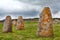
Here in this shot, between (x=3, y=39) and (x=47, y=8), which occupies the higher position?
(x=47, y=8)

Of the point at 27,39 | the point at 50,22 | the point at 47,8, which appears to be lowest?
the point at 27,39

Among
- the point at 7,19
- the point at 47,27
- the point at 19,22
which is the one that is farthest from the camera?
the point at 19,22

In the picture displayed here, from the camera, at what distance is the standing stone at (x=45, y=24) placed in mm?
26031

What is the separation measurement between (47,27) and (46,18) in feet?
3.58

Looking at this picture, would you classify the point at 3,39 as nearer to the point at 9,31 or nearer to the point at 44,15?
the point at 44,15

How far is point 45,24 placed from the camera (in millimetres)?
26125

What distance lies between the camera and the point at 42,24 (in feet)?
85.7

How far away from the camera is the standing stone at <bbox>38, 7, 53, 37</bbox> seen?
85.4 feet

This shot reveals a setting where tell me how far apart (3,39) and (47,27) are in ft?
18.5

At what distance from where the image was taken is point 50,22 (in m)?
26.3

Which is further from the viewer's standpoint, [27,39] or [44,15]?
[44,15]

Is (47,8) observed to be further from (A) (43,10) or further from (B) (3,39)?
(B) (3,39)

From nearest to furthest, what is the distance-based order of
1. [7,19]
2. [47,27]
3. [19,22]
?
[47,27] → [7,19] → [19,22]

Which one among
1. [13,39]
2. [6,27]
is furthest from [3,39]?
[6,27]
